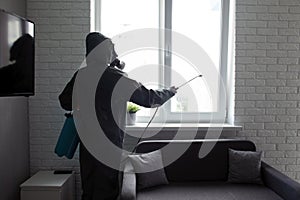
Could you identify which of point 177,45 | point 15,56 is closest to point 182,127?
point 177,45

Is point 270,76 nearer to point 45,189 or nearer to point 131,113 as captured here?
point 131,113

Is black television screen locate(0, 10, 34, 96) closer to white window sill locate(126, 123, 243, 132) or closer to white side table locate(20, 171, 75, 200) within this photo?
white side table locate(20, 171, 75, 200)

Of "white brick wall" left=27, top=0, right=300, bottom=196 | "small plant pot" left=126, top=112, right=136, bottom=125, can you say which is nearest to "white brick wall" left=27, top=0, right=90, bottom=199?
"white brick wall" left=27, top=0, right=300, bottom=196

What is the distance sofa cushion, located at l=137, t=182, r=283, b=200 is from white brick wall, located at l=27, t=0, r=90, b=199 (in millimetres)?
1162

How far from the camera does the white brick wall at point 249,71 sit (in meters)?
2.92

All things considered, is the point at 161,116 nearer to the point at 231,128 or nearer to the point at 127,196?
the point at 231,128

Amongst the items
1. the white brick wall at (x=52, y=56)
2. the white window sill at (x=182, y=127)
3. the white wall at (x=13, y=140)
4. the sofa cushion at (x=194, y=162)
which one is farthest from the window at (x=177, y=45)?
the white wall at (x=13, y=140)

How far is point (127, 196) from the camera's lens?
2.15 metres

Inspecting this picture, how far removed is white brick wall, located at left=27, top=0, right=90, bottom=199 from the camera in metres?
2.91

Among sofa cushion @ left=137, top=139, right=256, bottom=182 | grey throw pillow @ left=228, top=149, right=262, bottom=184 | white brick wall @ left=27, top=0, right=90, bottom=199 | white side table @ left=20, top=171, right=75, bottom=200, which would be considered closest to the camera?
white side table @ left=20, top=171, right=75, bottom=200

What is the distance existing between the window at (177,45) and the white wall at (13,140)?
96cm

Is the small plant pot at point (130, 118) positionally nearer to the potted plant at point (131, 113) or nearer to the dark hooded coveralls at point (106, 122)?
the potted plant at point (131, 113)

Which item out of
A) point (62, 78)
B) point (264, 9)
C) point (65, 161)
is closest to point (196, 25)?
point (264, 9)

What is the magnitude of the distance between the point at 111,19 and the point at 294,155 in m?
2.33
